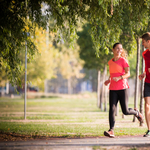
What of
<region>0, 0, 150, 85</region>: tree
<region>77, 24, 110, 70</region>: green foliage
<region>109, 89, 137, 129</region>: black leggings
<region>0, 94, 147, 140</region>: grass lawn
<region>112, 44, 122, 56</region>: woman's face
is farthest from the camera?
<region>77, 24, 110, 70</region>: green foliage

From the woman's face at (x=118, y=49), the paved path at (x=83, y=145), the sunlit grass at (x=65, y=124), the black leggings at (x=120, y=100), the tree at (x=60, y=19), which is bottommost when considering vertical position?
the sunlit grass at (x=65, y=124)

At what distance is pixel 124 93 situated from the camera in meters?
6.71

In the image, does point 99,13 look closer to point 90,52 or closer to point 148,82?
point 148,82

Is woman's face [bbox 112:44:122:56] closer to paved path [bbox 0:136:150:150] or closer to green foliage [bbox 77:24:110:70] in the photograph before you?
paved path [bbox 0:136:150:150]

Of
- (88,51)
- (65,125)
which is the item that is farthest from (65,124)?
(88,51)

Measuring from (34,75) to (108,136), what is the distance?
104 ft

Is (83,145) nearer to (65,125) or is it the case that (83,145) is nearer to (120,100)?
(120,100)

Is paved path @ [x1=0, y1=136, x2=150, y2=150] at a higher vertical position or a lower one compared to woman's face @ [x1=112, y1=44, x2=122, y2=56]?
lower

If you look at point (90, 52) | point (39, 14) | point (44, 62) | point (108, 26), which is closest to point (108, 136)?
point (108, 26)

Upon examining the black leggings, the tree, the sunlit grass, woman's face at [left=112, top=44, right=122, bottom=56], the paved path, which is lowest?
the sunlit grass

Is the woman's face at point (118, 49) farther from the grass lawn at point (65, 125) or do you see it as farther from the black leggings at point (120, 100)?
the grass lawn at point (65, 125)

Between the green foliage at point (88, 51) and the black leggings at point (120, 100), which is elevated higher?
the green foliage at point (88, 51)

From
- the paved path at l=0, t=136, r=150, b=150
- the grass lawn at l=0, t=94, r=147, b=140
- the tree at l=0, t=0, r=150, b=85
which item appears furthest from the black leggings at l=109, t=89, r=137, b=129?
the tree at l=0, t=0, r=150, b=85

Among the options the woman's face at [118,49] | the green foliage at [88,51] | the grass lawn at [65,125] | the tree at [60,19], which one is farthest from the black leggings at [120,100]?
the green foliage at [88,51]
